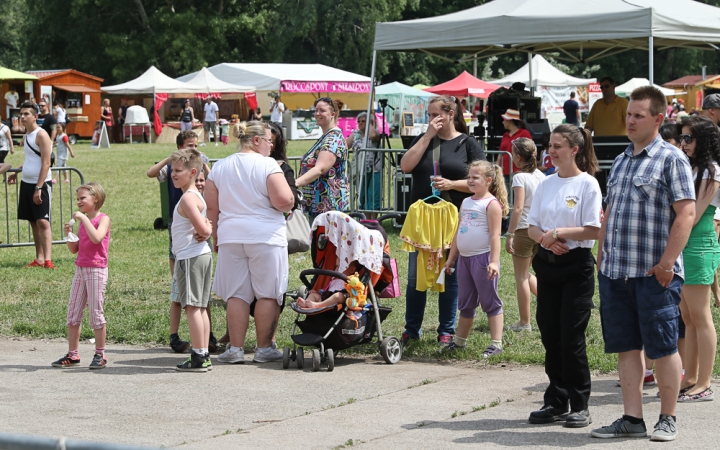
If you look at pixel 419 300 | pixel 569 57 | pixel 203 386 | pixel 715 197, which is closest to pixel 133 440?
pixel 203 386

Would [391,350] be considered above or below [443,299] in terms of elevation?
below

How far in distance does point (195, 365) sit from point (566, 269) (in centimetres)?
294

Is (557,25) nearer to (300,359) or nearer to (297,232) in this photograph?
(297,232)

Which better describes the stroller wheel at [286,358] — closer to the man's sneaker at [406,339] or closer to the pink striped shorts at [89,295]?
the man's sneaker at [406,339]

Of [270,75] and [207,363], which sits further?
[270,75]

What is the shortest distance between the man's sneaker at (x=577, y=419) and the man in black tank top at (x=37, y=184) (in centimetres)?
807

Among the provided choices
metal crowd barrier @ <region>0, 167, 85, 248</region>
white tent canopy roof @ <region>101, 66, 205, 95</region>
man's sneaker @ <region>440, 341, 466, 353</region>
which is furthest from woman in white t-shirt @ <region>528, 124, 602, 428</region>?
white tent canopy roof @ <region>101, 66, 205, 95</region>

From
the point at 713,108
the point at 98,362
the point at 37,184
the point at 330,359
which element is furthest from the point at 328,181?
the point at 37,184

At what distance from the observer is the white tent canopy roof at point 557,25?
1370 centimetres

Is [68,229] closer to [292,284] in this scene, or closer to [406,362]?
[406,362]

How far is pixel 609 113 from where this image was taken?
53.7 feet

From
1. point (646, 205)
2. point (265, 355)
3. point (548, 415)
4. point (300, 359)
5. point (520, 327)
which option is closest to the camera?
point (646, 205)

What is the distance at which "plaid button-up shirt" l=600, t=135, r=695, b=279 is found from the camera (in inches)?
204

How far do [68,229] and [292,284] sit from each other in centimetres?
408
